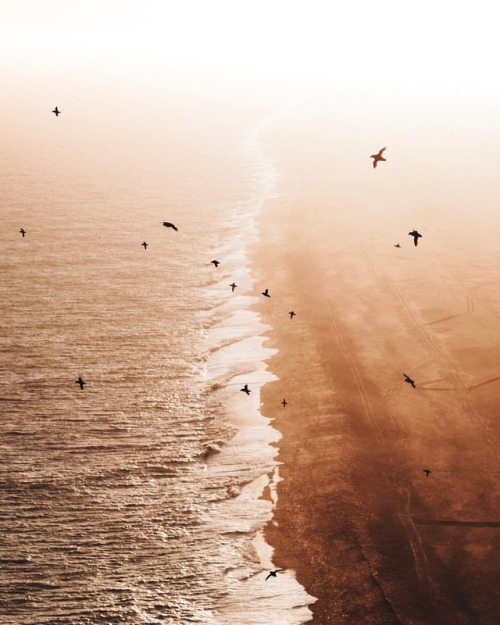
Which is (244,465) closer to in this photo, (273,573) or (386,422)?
(273,573)

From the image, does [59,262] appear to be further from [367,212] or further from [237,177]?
[237,177]

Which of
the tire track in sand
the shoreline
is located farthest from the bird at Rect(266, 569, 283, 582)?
the tire track in sand

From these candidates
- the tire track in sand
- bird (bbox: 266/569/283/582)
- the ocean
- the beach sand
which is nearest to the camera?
the tire track in sand

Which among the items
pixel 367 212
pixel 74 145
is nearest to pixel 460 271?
pixel 367 212

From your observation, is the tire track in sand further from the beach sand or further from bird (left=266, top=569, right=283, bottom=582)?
bird (left=266, top=569, right=283, bottom=582)

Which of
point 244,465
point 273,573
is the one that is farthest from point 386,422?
point 273,573

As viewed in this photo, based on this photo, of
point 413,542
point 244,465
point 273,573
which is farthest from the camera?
point 244,465
